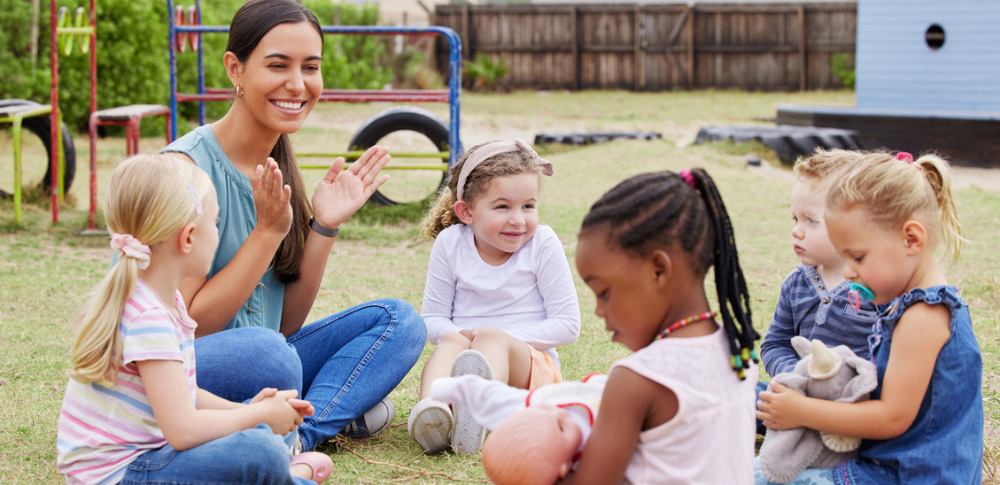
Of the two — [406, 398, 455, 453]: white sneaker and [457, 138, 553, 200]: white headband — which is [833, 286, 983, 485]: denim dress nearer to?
[406, 398, 455, 453]: white sneaker

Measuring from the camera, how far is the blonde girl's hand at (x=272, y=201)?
216cm

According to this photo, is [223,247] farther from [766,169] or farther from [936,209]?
[766,169]

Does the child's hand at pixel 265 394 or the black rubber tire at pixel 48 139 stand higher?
the black rubber tire at pixel 48 139

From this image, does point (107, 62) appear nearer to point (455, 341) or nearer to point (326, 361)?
point (326, 361)

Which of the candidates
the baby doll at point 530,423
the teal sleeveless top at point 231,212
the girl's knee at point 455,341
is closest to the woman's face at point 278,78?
the teal sleeveless top at point 231,212

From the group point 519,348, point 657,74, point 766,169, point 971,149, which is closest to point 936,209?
point 519,348

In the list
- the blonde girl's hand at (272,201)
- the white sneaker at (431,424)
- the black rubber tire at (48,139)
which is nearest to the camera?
the blonde girl's hand at (272,201)

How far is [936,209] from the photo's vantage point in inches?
70.3

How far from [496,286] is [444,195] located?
44cm

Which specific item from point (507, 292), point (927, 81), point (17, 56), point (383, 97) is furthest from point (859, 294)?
point (17, 56)

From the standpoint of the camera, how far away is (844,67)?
755 inches

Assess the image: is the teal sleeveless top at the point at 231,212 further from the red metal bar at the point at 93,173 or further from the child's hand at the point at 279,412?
the red metal bar at the point at 93,173

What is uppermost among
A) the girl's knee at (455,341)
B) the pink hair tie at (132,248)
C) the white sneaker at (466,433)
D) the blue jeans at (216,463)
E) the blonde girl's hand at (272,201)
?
the blonde girl's hand at (272,201)

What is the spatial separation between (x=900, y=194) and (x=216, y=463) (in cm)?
149
